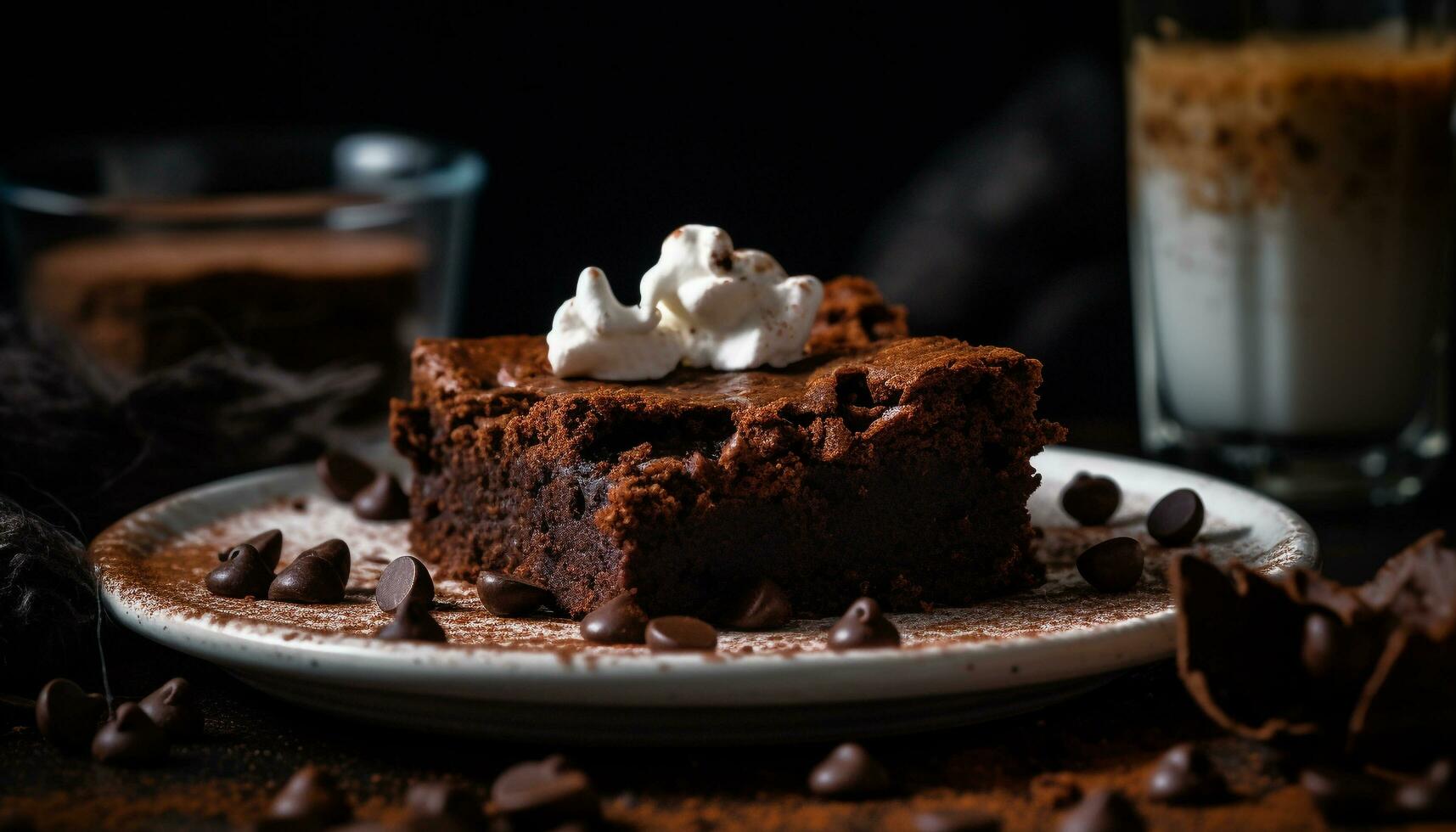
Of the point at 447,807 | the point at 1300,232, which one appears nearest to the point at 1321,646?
the point at 447,807

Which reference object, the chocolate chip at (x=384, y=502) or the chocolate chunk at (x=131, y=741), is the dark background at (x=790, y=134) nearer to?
the chocolate chip at (x=384, y=502)

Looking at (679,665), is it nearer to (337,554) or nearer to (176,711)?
(176,711)

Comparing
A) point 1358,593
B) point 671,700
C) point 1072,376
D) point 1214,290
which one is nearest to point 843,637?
point 671,700

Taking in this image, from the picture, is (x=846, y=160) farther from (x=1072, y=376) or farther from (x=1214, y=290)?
(x=1214, y=290)

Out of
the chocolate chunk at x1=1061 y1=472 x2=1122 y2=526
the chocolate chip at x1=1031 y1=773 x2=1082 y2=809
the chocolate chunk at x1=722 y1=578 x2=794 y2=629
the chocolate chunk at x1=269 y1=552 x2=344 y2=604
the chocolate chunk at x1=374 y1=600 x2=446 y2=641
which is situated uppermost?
the chocolate chunk at x1=374 y1=600 x2=446 y2=641

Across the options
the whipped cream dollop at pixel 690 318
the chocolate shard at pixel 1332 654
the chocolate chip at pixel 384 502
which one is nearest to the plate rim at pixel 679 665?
the chocolate shard at pixel 1332 654

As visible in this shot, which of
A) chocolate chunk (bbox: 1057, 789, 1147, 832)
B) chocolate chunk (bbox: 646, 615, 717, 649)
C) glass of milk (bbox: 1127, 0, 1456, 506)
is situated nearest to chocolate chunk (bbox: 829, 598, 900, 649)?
chocolate chunk (bbox: 646, 615, 717, 649)

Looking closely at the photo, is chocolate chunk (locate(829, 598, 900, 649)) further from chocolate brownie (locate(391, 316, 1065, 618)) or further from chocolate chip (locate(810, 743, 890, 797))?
chocolate brownie (locate(391, 316, 1065, 618))
